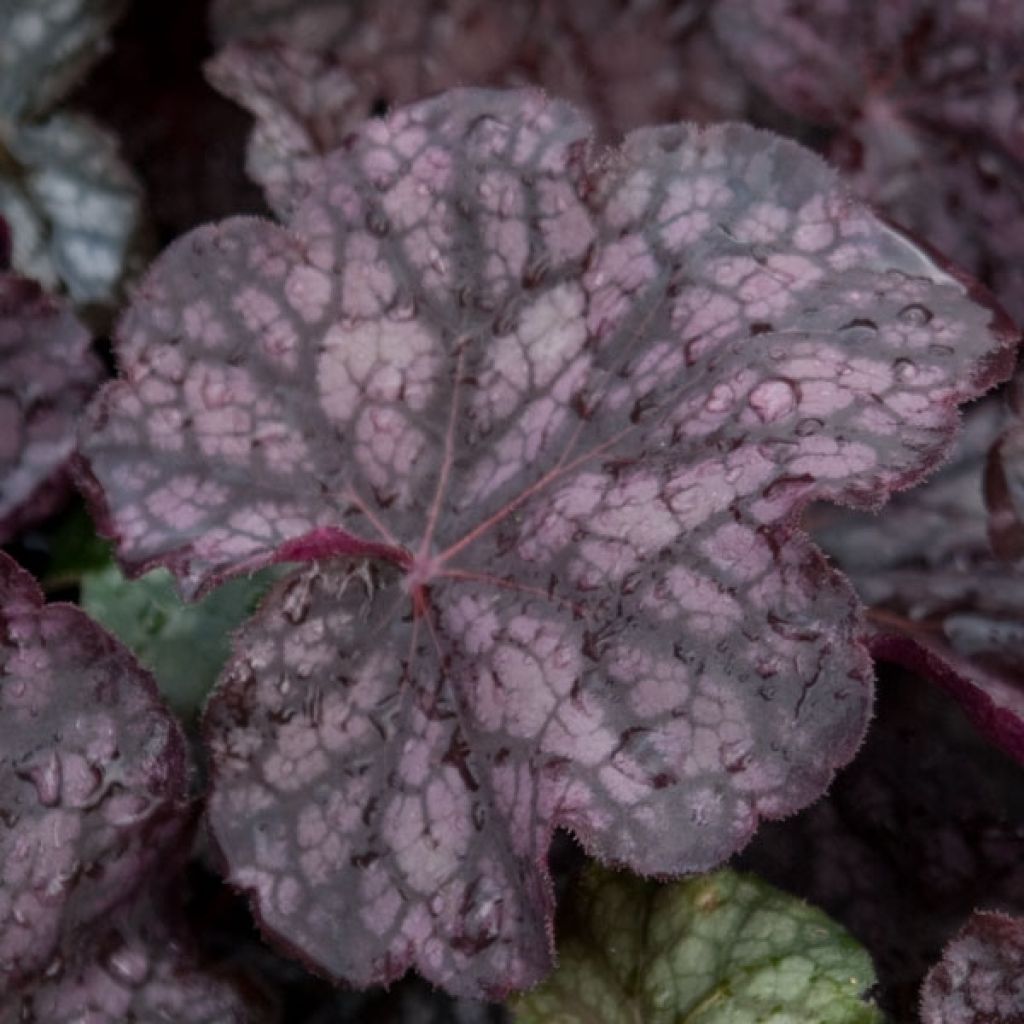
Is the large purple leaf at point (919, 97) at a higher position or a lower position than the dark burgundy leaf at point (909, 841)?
higher

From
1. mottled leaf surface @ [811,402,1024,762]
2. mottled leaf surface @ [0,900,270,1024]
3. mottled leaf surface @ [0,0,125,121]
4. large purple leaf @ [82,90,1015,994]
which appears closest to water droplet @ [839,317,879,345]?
large purple leaf @ [82,90,1015,994]

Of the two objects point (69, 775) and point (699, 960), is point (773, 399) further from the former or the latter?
point (69, 775)

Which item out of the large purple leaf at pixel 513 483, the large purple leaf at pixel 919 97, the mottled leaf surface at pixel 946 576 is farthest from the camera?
the large purple leaf at pixel 919 97

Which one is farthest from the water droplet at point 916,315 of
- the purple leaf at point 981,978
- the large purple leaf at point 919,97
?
the purple leaf at point 981,978

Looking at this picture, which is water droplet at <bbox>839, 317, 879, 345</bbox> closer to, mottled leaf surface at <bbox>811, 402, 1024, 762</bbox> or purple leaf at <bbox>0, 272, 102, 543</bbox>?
mottled leaf surface at <bbox>811, 402, 1024, 762</bbox>

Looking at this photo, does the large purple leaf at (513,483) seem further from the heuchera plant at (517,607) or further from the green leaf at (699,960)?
the green leaf at (699,960)
